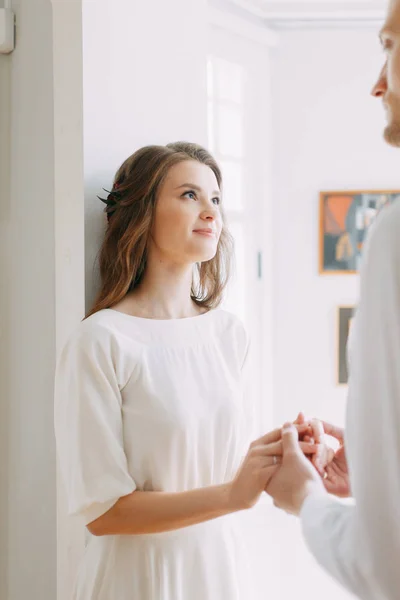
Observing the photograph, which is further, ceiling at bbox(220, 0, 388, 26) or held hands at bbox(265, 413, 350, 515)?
ceiling at bbox(220, 0, 388, 26)

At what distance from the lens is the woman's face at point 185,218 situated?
1647 millimetres

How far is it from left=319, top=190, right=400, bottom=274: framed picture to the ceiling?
3.07 ft

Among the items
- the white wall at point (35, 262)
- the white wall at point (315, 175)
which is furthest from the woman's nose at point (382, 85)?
the white wall at point (315, 175)

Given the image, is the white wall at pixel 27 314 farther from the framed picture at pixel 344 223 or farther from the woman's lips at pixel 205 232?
the framed picture at pixel 344 223

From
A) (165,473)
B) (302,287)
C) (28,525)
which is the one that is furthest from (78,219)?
(302,287)

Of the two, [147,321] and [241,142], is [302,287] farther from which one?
[147,321]

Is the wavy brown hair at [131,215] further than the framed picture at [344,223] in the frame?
No

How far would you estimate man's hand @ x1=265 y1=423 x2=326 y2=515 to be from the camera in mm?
1238

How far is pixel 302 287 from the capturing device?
13.7 ft

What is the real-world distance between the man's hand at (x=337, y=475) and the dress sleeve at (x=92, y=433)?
39 centimetres

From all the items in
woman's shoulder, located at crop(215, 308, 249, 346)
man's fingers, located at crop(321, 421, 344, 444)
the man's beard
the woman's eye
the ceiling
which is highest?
the ceiling

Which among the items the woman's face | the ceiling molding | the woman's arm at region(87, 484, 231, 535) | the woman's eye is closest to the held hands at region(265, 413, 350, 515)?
the woman's arm at region(87, 484, 231, 535)

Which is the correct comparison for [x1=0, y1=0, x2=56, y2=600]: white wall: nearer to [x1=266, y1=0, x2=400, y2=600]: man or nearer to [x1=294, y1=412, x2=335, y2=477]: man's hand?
[x1=294, y1=412, x2=335, y2=477]: man's hand

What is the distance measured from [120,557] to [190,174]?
2.75ft
